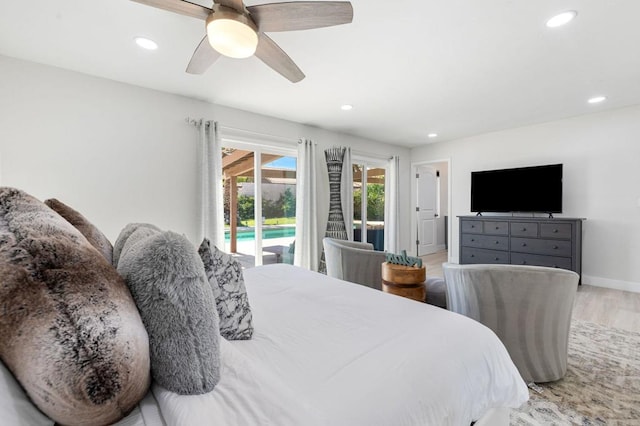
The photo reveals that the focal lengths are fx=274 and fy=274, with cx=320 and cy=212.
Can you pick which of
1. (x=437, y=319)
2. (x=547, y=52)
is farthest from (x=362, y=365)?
(x=547, y=52)

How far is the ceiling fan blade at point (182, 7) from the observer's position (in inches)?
52.0

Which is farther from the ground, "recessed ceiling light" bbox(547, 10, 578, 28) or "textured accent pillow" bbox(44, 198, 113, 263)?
"recessed ceiling light" bbox(547, 10, 578, 28)

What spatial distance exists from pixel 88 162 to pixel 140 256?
2.63 m

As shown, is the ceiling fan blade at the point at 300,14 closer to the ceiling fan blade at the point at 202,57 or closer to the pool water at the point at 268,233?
the ceiling fan blade at the point at 202,57

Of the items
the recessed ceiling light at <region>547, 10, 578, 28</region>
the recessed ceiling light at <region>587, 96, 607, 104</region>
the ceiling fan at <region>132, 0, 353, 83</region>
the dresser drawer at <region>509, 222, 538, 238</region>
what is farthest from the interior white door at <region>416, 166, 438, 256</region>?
the ceiling fan at <region>132, 0, 353, 83</region>

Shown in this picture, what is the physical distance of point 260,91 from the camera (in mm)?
3049

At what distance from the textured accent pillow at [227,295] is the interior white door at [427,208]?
5668 mm

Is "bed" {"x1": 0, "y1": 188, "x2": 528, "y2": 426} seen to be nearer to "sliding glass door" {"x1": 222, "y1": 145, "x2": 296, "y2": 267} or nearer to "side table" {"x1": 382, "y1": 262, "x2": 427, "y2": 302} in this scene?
"side table" {"x1": 382, "y1": 262, "x2": 427, "y2": 302}

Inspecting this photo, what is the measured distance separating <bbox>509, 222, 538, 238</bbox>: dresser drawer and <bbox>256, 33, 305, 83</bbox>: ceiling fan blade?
398 cm

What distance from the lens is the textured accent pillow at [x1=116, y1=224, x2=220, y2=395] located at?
718 mm

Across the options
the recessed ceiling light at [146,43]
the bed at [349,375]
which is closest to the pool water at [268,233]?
the recessed ceiling light at [146,43]

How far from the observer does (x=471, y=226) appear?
4.67 m

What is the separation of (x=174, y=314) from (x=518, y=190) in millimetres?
5174

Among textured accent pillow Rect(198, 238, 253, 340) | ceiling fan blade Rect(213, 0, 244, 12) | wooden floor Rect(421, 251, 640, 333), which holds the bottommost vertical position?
wooden floor Rect(421, 251, 640, 333)
